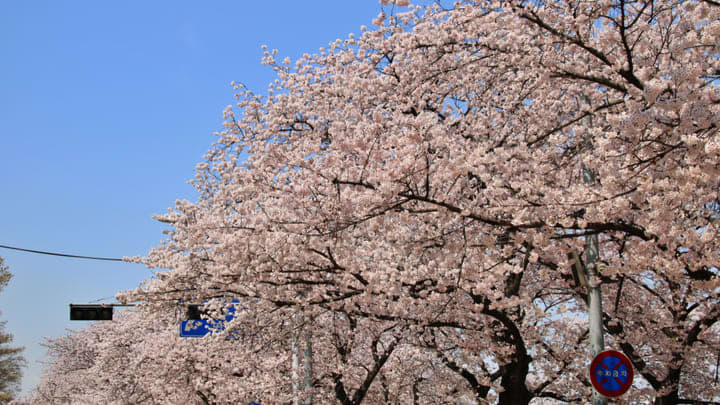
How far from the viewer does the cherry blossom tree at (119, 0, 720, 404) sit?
18.1 feet

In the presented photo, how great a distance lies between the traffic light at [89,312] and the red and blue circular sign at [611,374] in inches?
393

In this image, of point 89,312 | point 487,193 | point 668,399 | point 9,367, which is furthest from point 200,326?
point 9,367

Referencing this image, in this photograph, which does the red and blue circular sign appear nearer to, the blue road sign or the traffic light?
the blue road sign

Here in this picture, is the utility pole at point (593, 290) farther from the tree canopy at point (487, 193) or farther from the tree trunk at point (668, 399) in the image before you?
the tree trunk at point (668, 399)

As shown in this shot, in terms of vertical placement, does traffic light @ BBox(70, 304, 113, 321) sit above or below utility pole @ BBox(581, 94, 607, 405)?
above

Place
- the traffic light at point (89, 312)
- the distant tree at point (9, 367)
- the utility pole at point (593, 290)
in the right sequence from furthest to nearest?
the distant tree at point (9, 367), the traffic light at point (89, 312), the utility pole at point (593, 290)

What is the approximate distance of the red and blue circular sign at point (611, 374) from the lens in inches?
289

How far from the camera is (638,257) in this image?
21.4 ft

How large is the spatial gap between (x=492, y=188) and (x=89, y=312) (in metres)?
10.1

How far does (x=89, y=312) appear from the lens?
42.2ft

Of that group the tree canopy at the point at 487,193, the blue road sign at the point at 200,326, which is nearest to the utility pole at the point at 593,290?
the tree canopy at the point at 487,193

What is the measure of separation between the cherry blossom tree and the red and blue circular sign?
1.05m

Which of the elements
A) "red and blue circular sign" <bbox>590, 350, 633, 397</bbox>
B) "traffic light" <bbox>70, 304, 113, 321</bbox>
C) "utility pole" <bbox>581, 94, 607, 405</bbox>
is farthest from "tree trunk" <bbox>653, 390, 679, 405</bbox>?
"traffic light" <bbox>70, 304, 113, 321</bbox>

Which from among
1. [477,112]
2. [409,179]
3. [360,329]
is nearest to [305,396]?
[360,329]
